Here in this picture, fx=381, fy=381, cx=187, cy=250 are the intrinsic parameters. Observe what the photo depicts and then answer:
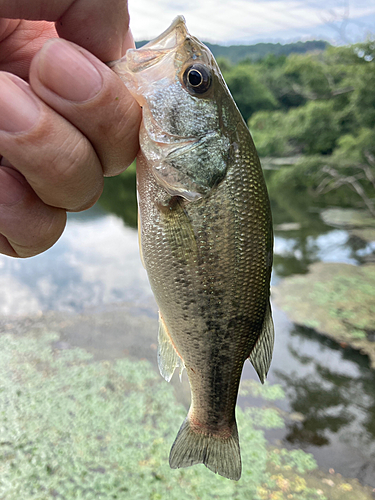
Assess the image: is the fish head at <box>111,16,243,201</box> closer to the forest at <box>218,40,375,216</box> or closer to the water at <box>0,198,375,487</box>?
the water at <box>0,198,375,487</box>

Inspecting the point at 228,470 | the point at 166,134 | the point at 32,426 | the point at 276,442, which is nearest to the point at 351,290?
the point at 276,442

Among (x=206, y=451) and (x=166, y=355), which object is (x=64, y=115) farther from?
(x=206, y=451)

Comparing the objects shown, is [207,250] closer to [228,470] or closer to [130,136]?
[130,136]

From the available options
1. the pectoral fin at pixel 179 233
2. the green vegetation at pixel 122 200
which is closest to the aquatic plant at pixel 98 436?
the pectoral fin at pixel 179 233

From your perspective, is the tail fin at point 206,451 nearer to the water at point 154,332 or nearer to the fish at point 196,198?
the fish at point 196,198

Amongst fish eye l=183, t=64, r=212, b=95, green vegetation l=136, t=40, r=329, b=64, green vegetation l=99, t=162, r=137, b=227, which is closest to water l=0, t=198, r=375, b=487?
green vegetation l=99, t=162, r=137, b=227

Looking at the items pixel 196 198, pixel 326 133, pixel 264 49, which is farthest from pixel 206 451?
pixel 264 49
